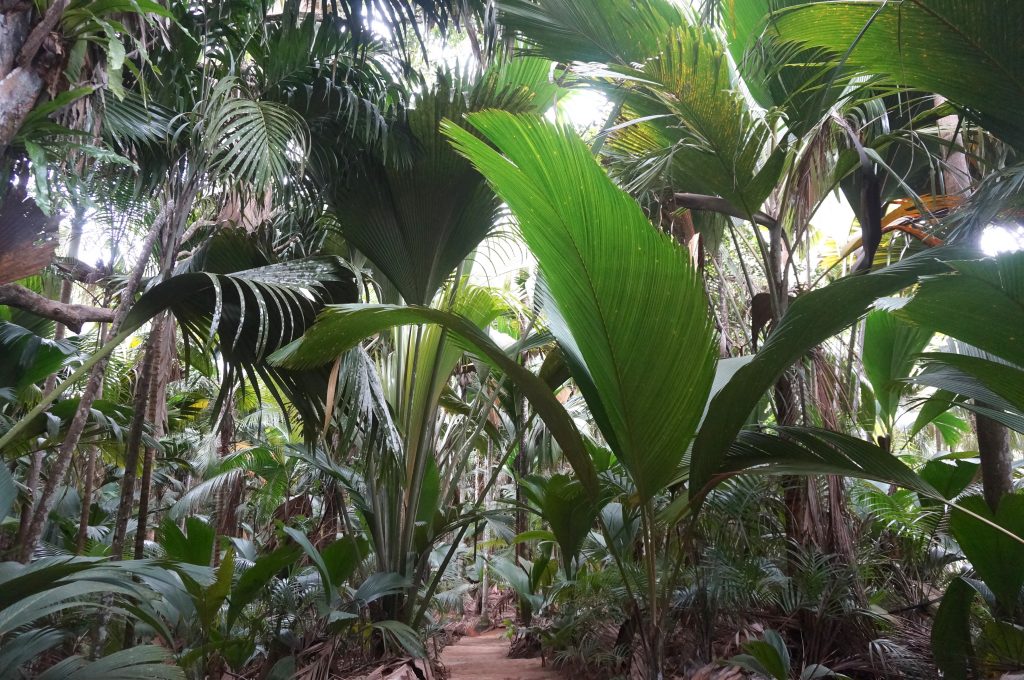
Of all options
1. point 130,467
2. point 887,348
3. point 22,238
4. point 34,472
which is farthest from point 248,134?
point 887,348

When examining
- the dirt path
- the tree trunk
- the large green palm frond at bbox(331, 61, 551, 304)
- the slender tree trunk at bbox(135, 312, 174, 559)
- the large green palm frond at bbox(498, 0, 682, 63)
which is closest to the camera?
the tree trunk

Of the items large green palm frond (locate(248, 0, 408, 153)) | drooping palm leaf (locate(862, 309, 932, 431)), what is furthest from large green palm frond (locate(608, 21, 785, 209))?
drooping palm leaf (locate(862, 309, 932, 431))

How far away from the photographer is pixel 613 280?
210cm

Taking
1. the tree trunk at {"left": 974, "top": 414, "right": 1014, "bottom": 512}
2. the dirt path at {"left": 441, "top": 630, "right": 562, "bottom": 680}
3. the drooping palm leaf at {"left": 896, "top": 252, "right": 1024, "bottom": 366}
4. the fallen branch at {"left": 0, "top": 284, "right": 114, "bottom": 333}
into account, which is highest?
the fallen branch at {"left": 0, "top": 284, "right": 114, "bottom": 333}

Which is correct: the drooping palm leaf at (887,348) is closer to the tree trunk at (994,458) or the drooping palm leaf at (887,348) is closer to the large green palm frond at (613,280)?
the tree trunk at (994,458)

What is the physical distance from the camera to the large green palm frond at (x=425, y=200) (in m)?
3.45

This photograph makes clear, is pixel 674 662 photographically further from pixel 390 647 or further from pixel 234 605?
pixel 234 605

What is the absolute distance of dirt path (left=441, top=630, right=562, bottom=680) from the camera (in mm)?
4746

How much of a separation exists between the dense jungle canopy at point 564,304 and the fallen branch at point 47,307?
0.01 m

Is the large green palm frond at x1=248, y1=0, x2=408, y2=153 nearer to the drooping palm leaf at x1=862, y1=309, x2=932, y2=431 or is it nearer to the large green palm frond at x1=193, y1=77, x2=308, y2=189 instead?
the large green palm frond at x1=193, y1=77, x2=308, y2=189

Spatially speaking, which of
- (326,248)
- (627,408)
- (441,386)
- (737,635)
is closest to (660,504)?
(737,635)

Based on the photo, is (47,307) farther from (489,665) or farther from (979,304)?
(489,665)

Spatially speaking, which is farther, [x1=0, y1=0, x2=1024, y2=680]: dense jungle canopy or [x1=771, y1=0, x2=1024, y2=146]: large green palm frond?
[x1=0, y1=0, x2=1024, y2=680]: dense jungle canopy

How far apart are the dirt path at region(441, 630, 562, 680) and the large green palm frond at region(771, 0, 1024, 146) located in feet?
13.1
